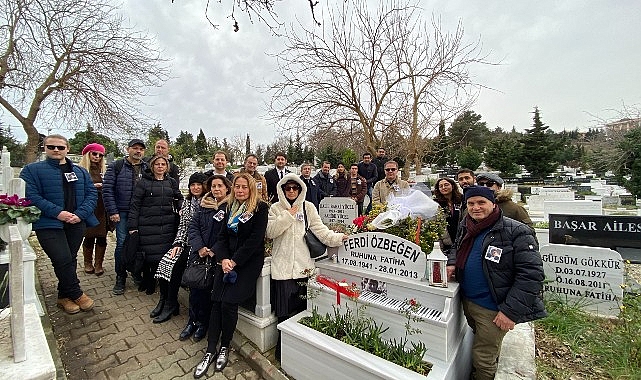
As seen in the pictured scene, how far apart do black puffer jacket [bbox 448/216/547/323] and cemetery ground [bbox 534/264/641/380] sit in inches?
25.8

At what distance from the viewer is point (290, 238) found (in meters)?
3.11

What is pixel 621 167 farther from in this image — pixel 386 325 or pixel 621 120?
pixel 386 325

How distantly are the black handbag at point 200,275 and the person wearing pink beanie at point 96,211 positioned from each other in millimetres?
2314

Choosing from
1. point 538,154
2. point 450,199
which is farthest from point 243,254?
point 538,154

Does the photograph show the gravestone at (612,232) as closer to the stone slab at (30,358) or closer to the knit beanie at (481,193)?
the knit beanie at (481,193)

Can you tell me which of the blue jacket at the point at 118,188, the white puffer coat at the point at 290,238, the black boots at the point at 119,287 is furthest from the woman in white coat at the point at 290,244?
the black boots at the point at 119,287

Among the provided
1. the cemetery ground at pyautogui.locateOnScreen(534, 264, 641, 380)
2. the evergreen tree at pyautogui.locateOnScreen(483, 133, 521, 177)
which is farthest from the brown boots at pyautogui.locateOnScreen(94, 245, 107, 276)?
the evergreen tree at pyautogui.locateOnScreen(483, 133, 521, 177)

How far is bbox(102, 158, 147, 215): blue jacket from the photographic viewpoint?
4.04 m

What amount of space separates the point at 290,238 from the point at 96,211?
3212 mm

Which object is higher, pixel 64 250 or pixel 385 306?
pixel 64 250

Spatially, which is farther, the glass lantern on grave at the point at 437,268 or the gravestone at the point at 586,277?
the gravestone at the point at 586,277

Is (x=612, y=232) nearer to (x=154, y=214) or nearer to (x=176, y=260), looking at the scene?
(x=176, y=260)

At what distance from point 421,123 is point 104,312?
8.33 meters

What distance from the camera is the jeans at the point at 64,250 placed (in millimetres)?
3258
